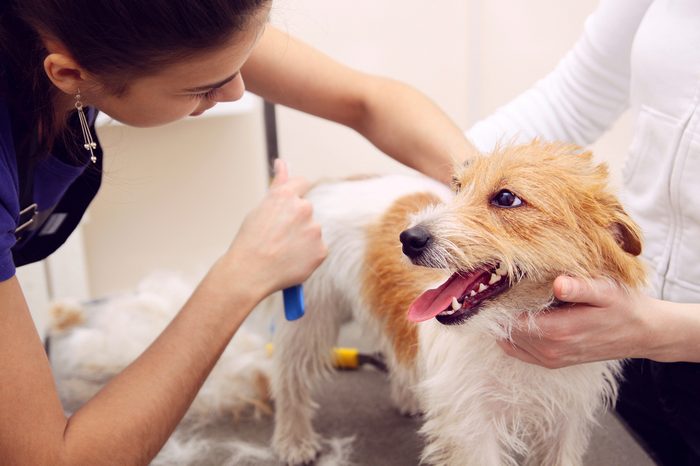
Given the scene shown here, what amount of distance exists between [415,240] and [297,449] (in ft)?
1.79

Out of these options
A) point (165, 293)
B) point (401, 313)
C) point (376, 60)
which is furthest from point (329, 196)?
point (376, 60)

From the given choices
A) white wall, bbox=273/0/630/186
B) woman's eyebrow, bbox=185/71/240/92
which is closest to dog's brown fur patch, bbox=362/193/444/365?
woman's eyebrow, bbox=185/71/240/92

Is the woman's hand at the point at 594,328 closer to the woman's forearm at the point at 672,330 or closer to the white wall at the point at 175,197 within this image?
the woman's forearm at the point at 672,330

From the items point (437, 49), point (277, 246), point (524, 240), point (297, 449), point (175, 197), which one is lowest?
point (175, 197)

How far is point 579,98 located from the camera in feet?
3.67

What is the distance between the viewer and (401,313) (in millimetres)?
1005

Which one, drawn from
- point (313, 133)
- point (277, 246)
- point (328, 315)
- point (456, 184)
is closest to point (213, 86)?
point (277, 246)

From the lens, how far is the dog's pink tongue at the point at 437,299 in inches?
29.8

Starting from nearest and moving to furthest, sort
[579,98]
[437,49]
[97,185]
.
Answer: [97,185], [579,98], [437,49]

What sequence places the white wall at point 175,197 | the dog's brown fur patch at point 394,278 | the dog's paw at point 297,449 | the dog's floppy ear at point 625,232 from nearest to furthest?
the dog's floppy ear at point 625,232 < the dog's brown fur patch at point 394,278 < the dog's paw at point 297,449 < the white wall at point 175,197

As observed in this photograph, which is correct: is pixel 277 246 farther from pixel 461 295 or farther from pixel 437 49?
pixel 437 49

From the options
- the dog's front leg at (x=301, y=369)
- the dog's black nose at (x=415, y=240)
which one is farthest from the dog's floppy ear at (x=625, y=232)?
the dog's front leg at (x=301, y=369)

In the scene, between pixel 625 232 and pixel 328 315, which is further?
pixel 328 315

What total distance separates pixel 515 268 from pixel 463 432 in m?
0.25
